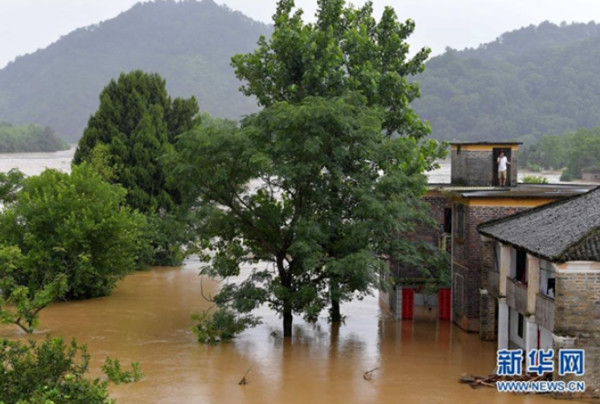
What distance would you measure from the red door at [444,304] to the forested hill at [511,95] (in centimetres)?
6381

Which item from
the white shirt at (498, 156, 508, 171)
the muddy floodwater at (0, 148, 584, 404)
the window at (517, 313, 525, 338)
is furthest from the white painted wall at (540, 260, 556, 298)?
the white shirt at (498, 156, 508, 171)

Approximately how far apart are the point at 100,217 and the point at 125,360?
36.4ft

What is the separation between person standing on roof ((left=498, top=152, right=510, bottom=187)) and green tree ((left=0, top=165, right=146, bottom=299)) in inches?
651

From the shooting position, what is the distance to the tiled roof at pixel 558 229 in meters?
21.1

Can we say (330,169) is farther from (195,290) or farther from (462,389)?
(195,290)

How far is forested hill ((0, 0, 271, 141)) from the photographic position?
13738 centimetres

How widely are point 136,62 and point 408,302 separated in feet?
438

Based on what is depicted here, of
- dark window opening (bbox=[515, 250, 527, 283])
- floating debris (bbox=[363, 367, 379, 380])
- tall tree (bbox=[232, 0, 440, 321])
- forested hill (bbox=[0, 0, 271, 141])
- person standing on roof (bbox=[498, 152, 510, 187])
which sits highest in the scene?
forested hill (bbox=[0, 0, 271, 141])

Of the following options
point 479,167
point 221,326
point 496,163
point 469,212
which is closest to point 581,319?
point 469,212

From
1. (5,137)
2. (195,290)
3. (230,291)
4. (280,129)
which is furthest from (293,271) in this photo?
(5,137)

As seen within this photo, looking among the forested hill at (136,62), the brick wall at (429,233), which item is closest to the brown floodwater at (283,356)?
the brick wall at (429,233)

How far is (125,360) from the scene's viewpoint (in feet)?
91.5

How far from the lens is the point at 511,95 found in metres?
101

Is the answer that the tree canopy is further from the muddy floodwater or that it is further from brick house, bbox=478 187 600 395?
brick house, bbox=478 187 600 395
